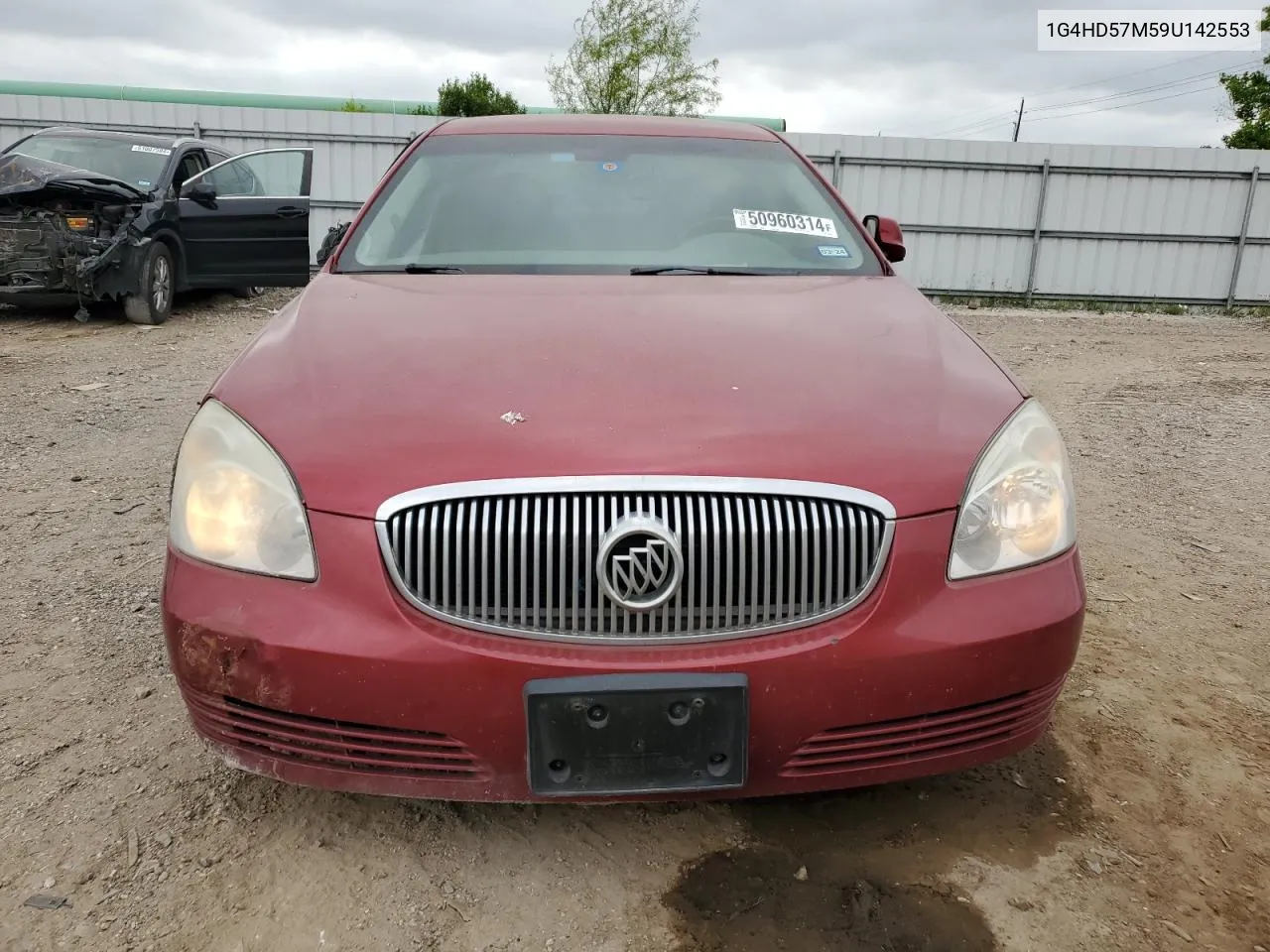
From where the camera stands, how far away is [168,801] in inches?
78.9

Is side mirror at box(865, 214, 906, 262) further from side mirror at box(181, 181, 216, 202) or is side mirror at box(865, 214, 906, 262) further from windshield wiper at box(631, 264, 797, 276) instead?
side mirror at box(181, 181, 216, 202)

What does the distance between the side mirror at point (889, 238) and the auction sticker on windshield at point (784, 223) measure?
1.13ft

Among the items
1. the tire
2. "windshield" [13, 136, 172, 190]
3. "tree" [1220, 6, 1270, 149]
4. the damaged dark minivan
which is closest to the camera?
the damaged dark minivan

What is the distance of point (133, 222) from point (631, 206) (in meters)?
6.36

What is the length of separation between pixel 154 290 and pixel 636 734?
7994 mm

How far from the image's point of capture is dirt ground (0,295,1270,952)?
65.4 inches

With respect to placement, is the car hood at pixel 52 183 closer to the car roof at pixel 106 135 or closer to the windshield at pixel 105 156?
the windshield at pixel 105 156

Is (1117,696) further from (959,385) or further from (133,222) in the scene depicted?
(133,222)

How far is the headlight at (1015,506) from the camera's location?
164cm

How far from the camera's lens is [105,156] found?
8164mm

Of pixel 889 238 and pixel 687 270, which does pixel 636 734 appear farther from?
pixel 889 238

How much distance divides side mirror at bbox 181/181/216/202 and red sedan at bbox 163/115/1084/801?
719cm

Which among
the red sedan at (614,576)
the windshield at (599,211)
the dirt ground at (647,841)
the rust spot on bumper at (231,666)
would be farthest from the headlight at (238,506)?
the windshield at (599,211)

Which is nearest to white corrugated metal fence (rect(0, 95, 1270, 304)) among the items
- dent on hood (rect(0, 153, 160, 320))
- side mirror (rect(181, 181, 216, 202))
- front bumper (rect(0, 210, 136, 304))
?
side mirror (rect(181, 181, 216, 202))
